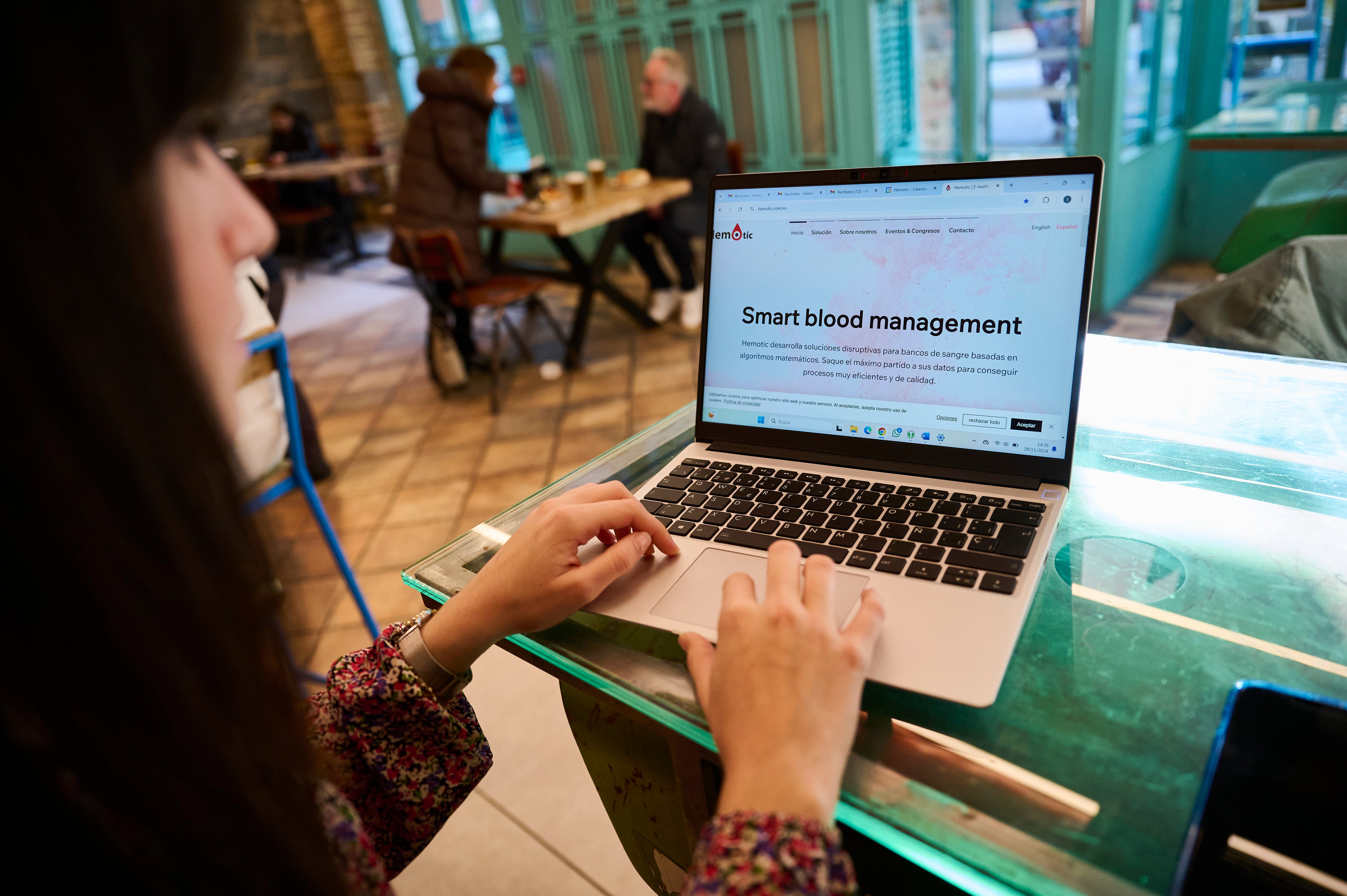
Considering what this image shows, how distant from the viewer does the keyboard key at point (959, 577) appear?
2.03ft

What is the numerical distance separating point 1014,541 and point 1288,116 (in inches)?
104

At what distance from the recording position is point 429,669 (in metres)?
0.69

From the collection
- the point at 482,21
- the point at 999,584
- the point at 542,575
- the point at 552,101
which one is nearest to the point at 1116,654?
the point at 999,584

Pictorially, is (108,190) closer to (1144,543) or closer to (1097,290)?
(1144,543)

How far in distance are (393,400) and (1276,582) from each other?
11.8 feet

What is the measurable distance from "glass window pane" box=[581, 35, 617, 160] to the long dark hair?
4943 mm

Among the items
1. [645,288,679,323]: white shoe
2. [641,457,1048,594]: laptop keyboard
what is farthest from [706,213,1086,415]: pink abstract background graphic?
[645,288,679,323]: white shoe

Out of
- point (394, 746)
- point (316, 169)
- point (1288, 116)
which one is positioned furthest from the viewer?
point (316, 169)

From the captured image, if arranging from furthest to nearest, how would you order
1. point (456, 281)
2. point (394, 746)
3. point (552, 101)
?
point (552, 101) < point (456, 281) < point (394, 746)

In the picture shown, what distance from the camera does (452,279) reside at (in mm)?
3230

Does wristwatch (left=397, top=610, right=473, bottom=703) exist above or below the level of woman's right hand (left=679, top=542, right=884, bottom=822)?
below

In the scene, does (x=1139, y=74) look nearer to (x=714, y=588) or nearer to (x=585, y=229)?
(x=585, y=229)

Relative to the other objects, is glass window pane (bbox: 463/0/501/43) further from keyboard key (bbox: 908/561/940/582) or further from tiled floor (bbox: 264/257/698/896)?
keyboard key (bbox: 908/561/940/582)

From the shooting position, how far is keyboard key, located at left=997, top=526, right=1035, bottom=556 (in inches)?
25.6
